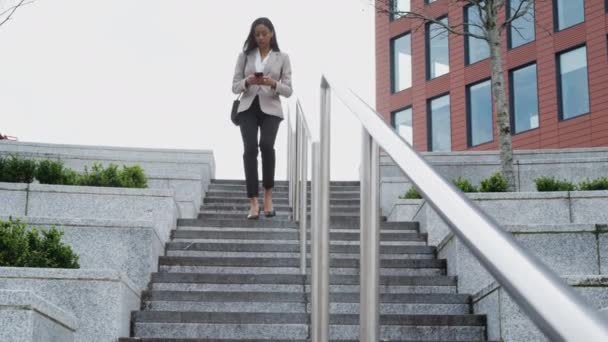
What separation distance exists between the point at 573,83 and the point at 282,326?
21009 millimetres

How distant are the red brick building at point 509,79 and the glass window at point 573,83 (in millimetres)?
26

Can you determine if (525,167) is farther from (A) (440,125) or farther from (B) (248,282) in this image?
(A) (440,125)

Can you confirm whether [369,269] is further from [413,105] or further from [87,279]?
[413,105]

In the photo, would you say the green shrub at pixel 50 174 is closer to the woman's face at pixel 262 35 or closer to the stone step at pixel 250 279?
the woman's face at pixel 262 35

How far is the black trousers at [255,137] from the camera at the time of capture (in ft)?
25.1

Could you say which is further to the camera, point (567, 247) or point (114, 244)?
point (114, 244)

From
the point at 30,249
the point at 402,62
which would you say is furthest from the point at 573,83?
the point at 30,249

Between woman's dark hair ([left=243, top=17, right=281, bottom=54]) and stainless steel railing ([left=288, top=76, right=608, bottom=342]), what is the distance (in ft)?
13.0

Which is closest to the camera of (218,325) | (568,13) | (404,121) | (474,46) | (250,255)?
(218,325)

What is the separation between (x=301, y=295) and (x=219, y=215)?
385cm

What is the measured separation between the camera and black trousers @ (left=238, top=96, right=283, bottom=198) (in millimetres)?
7641

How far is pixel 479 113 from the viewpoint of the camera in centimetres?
2764

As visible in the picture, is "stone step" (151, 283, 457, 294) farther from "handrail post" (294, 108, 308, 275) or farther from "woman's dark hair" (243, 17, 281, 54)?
"woman's dark hair" (243, 17, 281, 54)

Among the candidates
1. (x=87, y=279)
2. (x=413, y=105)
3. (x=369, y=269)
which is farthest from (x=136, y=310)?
(x=413, y=105)
